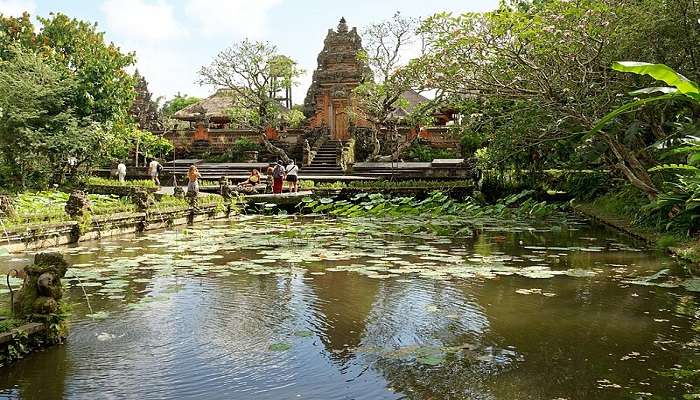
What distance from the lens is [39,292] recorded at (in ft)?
14.6

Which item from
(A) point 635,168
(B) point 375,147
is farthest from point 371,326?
(B) point 375,147

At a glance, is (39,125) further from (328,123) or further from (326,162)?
(328,123)

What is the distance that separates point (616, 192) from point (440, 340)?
13452 mm

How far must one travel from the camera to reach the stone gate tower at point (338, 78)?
1214 inches

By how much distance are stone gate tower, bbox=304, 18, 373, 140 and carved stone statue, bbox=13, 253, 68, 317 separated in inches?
1032

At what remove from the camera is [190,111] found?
3756 centimetres

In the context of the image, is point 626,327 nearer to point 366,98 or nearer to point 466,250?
point 466,250

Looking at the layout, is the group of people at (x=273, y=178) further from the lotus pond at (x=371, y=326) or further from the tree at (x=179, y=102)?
the tree at (x=179, y=102)

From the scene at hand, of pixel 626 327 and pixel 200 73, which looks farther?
pixel 200 73

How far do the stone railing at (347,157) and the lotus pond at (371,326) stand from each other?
668 inches

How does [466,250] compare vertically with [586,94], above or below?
below

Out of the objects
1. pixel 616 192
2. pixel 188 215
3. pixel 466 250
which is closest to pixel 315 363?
pixel 466 250

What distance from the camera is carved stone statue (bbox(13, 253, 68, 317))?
4.37m

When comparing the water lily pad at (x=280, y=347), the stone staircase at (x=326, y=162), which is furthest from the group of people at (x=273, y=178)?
the water lily pad at (x=280, y=347)
